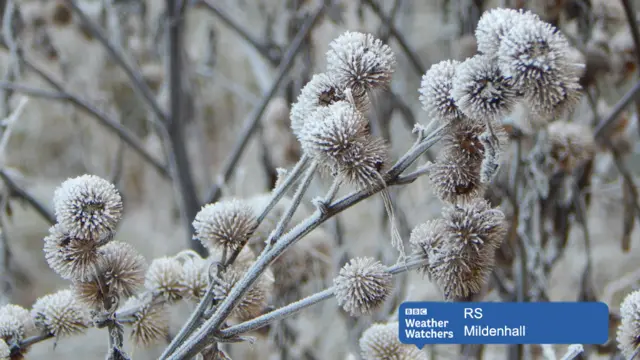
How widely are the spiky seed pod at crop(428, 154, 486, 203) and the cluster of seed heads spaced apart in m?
0.04

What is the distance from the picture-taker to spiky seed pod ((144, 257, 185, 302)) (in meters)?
0.44

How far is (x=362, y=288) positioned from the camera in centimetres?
38

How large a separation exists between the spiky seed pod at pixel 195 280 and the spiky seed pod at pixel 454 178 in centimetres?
17

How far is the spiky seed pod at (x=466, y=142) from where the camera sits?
1.24ft

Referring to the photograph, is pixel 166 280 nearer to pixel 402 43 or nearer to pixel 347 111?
pixel 347 111

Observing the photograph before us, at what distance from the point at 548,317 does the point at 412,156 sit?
169 mm

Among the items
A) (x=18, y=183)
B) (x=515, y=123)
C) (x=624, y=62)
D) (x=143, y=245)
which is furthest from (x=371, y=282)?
(x=143, y=245)

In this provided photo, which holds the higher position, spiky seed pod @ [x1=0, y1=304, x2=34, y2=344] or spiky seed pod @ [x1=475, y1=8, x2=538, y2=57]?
spiky seed pod @ [x1=475, y1=8, x2=538, y2=57]

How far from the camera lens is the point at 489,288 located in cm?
76

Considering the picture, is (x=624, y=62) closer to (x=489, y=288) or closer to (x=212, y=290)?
(x=489, y=288)

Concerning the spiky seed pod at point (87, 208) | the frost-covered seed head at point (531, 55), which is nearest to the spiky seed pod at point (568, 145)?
the frost-covered seed head at point (531, 55)

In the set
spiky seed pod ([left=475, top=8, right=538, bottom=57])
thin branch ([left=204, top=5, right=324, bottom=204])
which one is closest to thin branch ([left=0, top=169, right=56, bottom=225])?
thin branch ([left=204, top=5, right=324, bottom=204])

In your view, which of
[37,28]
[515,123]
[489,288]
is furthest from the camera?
[37,28]

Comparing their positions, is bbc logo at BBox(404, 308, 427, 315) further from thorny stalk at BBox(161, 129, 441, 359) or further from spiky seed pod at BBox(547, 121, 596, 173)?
spiky seed pod at BBox(547, 121, 596, 173)
